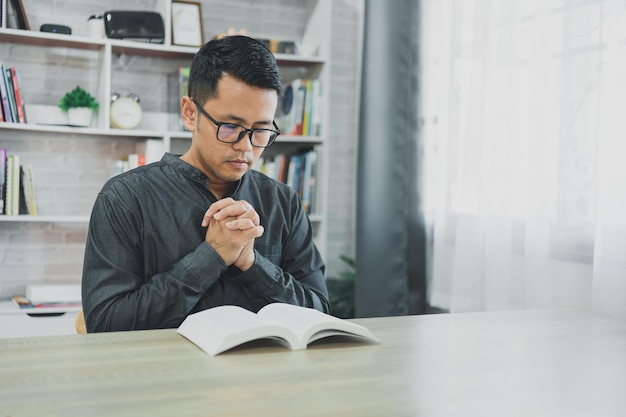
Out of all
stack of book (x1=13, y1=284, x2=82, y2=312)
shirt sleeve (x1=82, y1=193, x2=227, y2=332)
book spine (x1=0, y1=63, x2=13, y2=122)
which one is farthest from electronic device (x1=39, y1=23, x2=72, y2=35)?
shirt sleeve (x1=82, y1=193, x2=227, y2=332)

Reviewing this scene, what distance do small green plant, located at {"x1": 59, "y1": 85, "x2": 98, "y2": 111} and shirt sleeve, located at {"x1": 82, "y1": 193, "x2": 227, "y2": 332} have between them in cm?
158

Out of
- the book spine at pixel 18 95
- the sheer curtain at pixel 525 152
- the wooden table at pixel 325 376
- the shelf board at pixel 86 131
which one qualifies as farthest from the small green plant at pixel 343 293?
the wooden table at pixel 325 376

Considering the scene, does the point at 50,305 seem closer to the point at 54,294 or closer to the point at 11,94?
the point at 54,294

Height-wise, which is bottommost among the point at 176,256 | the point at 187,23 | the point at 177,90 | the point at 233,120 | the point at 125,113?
the point at 176,256

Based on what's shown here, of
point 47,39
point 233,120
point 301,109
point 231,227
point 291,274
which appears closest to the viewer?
point 231,227

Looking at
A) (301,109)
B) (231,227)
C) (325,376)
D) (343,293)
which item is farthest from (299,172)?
(325,376)

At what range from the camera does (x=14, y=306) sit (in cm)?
292

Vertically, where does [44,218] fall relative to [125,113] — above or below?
below

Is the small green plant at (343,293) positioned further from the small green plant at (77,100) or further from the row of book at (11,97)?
the row of book at (11,97)

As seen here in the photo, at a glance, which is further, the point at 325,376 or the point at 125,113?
the point at 125,113

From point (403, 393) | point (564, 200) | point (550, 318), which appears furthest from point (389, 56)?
point (403, 393)

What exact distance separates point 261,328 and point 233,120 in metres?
0.58

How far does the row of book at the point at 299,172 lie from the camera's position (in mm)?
3248

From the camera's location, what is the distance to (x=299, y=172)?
10.7 feet
